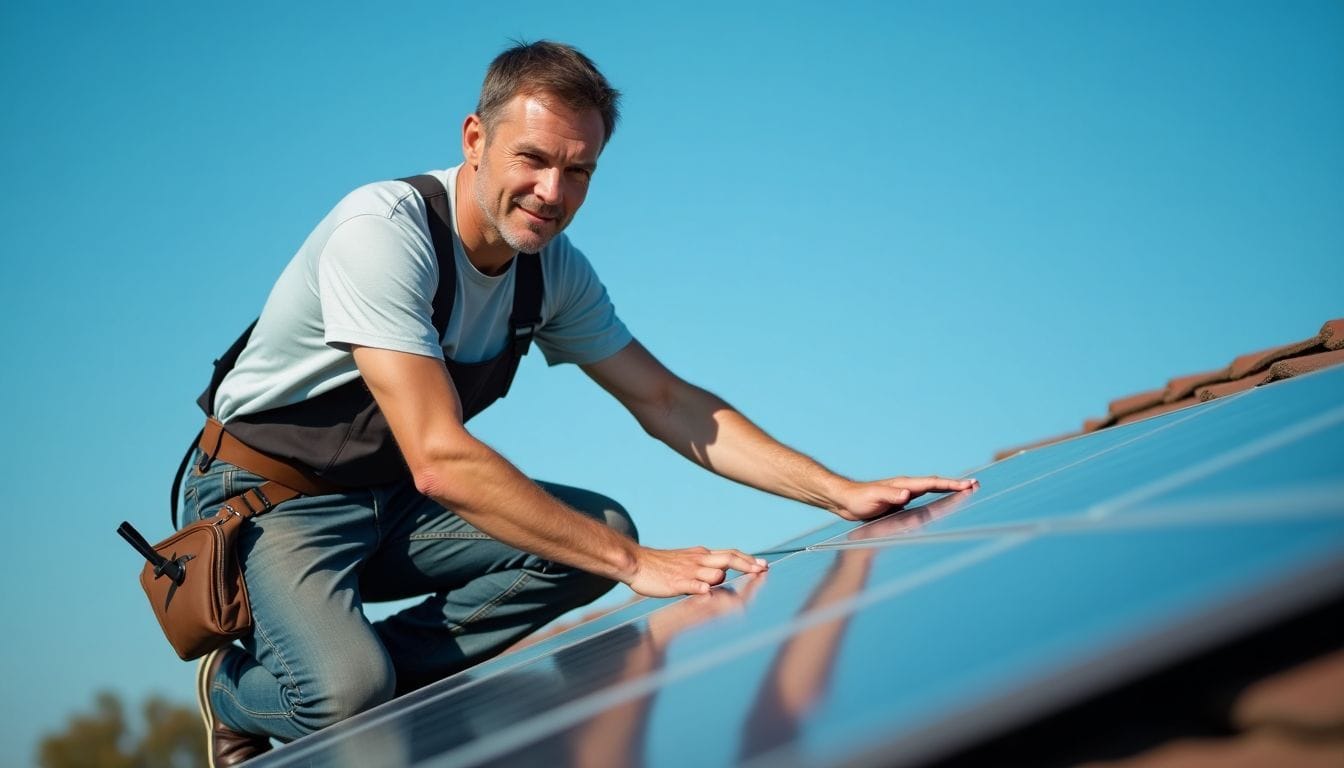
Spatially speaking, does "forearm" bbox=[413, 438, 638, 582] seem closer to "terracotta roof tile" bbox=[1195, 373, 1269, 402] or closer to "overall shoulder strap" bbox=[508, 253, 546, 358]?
"overall shoulder strap" bbox=[508, 253, 546, 358]

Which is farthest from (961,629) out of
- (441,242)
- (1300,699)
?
(441,242)

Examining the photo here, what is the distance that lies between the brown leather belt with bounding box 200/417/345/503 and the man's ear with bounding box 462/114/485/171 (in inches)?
39.6

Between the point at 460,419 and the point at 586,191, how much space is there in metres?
0.99

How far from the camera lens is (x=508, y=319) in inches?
128

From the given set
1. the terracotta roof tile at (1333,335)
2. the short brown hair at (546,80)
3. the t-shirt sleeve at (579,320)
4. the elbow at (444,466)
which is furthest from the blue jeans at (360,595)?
the terracotta roof tile at (1333,335)

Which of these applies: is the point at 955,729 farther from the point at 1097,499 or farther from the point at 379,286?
the point at 379,286

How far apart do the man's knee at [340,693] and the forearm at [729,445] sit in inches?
48.3

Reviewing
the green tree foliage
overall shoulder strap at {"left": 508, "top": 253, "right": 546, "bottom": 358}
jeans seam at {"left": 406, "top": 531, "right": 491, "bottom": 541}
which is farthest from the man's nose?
the green tree foliage

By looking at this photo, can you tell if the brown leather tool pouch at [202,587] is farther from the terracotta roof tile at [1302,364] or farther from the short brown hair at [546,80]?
the terracotta roof tile at [1302,364]

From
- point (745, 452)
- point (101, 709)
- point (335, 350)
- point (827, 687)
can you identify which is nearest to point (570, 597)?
point (745, 452)

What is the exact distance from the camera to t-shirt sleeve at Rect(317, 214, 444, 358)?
2594 millimetres

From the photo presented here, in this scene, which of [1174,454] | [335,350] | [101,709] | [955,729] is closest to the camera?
[955,729]

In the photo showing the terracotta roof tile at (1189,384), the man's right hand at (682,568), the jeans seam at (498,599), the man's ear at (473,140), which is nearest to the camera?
the man's right hand at (682,568)

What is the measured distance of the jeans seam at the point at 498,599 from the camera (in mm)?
3381
